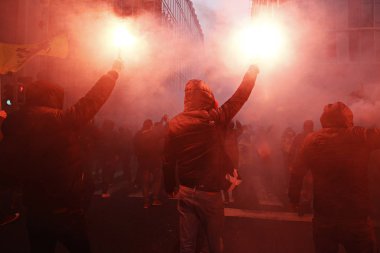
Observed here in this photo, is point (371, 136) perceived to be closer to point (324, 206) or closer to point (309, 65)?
point (324, 206)

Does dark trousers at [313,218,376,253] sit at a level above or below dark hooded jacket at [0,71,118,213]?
below

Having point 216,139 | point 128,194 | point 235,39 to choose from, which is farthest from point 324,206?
point 235,39

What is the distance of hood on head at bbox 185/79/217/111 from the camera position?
2174 millimetres

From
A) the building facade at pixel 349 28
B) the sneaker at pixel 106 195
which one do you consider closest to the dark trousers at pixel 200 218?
the sneaker at pixel 106 195

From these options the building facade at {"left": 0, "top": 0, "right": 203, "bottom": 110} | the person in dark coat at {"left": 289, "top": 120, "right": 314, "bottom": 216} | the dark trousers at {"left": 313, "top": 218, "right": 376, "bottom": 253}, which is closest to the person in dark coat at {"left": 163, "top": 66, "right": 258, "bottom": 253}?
the dark trousers at {"left": 313, "top": 218, "right": 376, "bottom": 253}

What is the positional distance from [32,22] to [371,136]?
15.3 m

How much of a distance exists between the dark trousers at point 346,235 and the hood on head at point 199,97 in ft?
4.04

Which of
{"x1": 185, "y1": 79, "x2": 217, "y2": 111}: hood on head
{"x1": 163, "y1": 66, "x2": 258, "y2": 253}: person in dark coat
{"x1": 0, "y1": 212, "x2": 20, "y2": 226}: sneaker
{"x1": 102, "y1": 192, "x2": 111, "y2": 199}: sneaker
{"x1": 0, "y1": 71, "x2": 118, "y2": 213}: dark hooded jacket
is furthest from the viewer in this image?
{"x1": 102, "y1": 192, "x2": 111, "y2": 199}: sneaker

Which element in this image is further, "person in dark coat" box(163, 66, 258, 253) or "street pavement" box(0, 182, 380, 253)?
"street pavement" box(0, 182, 380, 253)

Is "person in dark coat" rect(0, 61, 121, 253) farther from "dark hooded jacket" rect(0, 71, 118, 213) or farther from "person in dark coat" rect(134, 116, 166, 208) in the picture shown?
"person in dark coat" rect(134, 116, 166, 208)

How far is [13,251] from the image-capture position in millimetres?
3406

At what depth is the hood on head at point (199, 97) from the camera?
2.17 m

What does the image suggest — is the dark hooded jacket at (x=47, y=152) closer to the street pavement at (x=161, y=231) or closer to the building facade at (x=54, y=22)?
the street pavement at (x=161, y=231)

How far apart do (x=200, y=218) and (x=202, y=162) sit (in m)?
0.41
